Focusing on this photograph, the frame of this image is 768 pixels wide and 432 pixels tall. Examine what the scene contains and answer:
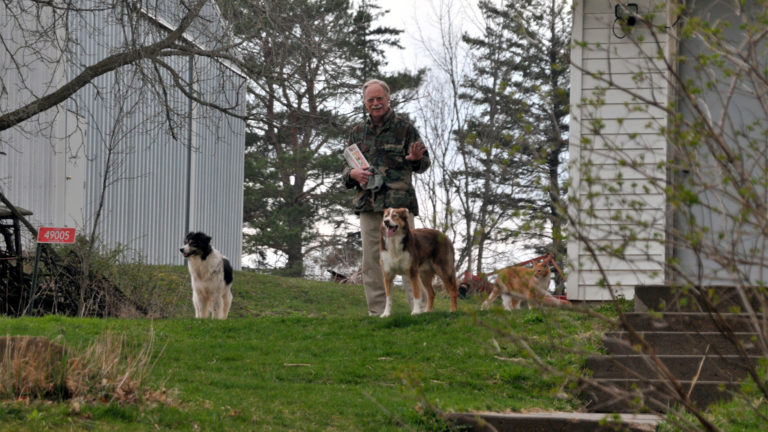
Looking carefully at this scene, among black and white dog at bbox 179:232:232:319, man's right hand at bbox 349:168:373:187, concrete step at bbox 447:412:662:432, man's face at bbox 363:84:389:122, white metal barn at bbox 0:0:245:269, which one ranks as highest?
white metal barn at bbox 0:0:245:269

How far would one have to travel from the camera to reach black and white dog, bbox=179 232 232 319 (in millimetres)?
11992

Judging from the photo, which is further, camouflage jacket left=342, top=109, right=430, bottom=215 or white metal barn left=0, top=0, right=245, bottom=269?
white metal barn left=0, top=0, right=245, bottom=269

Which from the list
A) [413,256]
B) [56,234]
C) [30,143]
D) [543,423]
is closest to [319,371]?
[543,423]

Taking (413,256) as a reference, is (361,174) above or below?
above

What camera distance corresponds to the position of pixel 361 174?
928 cm

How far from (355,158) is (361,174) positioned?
0.18 m

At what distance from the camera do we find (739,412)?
578 centimetres

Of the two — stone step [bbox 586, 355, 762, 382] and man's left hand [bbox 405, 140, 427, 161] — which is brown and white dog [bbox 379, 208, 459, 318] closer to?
man's left hand [bbox 405, 140, 427, 161]

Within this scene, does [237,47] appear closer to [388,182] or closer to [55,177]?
[388,182]

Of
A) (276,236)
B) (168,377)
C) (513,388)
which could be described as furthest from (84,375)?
(276,236)

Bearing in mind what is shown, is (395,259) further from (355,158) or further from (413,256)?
(355,158)

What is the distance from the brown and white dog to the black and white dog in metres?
3.07

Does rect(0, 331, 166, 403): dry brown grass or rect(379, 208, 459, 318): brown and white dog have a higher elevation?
rect(379, 208, 459, 318): brown and white dog

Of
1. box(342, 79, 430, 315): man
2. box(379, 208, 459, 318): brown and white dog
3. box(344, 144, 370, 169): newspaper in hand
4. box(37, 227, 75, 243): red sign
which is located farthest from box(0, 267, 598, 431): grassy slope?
box(344, 144, 370, 169): newspaper in hand
